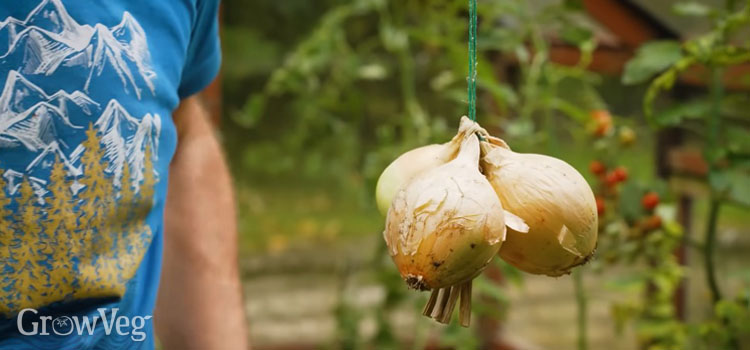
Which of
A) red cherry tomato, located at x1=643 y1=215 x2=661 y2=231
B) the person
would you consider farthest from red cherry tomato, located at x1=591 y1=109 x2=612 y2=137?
the person

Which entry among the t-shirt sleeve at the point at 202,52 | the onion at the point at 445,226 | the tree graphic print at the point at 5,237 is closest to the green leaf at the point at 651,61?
the t-shirt sleeve at the point at 202,52

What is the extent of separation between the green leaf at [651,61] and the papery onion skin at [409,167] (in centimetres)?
94

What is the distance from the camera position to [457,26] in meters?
2.04

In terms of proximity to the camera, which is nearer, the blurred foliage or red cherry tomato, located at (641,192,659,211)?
A: the blurred foliage

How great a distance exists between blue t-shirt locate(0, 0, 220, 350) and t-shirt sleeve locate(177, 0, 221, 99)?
0.14 metres

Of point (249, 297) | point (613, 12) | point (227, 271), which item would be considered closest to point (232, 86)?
point (249, 297)

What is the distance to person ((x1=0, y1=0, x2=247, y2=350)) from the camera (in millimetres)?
921

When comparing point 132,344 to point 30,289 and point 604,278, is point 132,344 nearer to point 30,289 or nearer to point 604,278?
point 30,289

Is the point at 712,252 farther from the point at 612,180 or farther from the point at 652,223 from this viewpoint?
the point at 612,180

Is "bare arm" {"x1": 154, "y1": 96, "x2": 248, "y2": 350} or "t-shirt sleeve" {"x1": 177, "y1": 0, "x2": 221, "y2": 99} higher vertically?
"t-shirt sleeve" {"x1": 177, "y1": 0, "x2": 221, "y2": 99}

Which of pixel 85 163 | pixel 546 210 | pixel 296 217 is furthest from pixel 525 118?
pixel 296 217

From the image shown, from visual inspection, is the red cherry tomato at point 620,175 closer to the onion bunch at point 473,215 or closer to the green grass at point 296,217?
the onion bunch at point 473,215

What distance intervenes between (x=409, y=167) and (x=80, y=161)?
418mm

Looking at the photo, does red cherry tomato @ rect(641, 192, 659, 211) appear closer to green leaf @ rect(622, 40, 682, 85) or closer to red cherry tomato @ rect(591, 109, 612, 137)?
red cherry tomato @ rect(591, 109, 612, 137)
